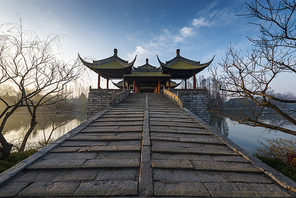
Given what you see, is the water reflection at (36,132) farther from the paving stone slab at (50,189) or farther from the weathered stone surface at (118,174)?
the weathered stone surface at (118,174)

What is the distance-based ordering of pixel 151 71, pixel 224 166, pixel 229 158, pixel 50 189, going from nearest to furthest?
pixel 50 189 < pixel 224 166 < pixel 229 158 < pixel 151 71

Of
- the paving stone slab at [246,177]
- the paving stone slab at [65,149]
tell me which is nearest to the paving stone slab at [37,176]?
the paving stone slab at [65,149]

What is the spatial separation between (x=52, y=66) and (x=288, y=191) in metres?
7.12

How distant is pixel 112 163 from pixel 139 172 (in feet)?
1.76

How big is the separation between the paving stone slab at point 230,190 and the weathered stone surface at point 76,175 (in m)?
1.80

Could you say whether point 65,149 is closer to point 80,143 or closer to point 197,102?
point 80,143

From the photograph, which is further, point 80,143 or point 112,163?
point 80,143

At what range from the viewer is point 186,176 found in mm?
1980

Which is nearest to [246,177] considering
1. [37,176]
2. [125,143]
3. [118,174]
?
[118,174]

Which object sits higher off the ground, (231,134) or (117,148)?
(117,148)

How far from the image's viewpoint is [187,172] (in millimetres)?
2090

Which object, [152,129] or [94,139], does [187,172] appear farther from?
[94,139]

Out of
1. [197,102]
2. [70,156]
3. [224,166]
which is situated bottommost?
[224,166]

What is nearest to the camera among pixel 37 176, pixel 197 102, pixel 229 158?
pixel 37 176
